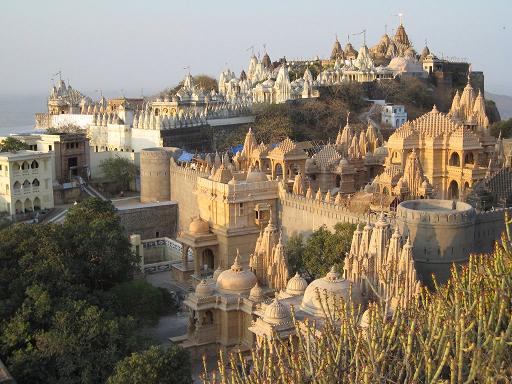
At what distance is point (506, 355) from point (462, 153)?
20.5 metres

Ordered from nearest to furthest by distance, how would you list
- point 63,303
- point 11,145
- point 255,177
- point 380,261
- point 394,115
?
point 63,303
point 380,261
point 255,177
point 11,145
point 394,115

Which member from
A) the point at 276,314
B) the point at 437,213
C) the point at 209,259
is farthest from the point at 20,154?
the point at 437,213

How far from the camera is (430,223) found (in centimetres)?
2300

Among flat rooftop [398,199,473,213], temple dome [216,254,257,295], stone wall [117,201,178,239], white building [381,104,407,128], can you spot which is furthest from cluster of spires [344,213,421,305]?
white building [381,104,407,128]

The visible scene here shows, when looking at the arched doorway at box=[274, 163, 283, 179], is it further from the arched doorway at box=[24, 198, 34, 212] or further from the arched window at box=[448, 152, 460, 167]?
the arched doorway at box=[24, 198, 34, 212]

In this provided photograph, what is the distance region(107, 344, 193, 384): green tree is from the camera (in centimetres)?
1703

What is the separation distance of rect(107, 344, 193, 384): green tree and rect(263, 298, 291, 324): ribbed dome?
2.75 metres

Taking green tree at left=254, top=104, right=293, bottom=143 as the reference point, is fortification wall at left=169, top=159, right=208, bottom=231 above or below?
below

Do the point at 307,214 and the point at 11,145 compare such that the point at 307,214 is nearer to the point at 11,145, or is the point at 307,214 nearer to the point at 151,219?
the point at 151,219

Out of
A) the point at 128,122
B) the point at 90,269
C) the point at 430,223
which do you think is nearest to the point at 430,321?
the point at 430,223

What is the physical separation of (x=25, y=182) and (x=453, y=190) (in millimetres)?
19632

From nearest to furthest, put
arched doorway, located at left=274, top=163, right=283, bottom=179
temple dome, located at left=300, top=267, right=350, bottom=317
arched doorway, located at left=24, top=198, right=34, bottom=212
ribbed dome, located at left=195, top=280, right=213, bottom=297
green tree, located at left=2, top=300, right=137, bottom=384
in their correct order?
green tree, located at left=2, top=300, right=137, bottom=384 → temple dome, located at left=300, top=267, right=350, bottom=317 → ribbed dome, located at left=195, top=280, right=213, bottom=297 → arched doorway, located at left=274, top=163, right=283, bottom=179 → arched doorway, located at left=24, top=198, right=34, bottom=212

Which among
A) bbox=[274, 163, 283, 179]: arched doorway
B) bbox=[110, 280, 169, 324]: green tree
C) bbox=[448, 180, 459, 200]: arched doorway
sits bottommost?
bbox=[110, 280, 169, 324]: green tree

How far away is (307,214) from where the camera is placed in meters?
29.3
